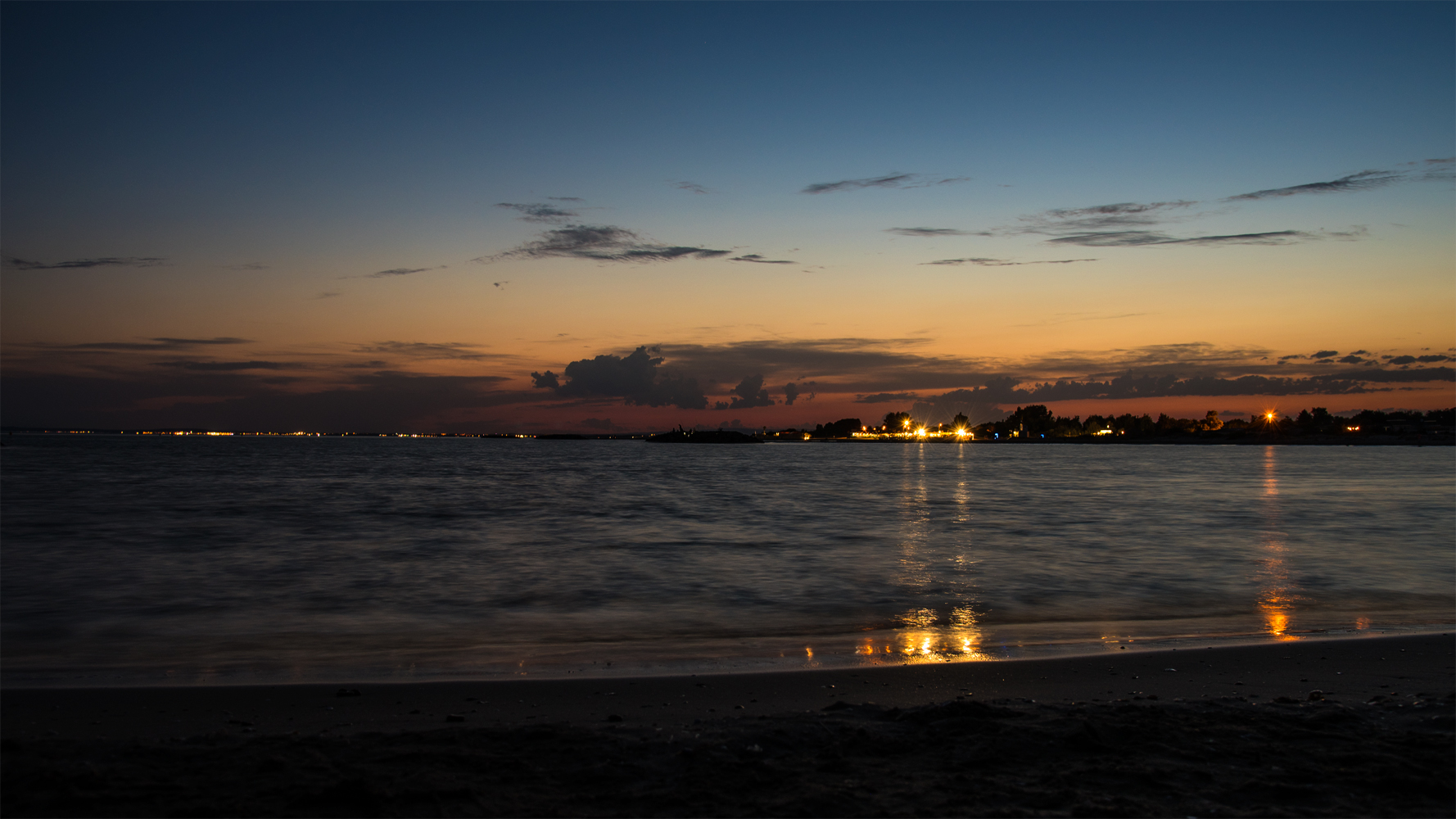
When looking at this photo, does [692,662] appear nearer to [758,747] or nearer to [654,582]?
[758,747]

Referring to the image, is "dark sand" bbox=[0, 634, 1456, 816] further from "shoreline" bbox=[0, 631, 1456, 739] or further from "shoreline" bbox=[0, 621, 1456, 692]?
"shoreline" bbox=[0, 621, 1456, 692]

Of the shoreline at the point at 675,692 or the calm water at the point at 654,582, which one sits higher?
the shoreline at the point at 675,692

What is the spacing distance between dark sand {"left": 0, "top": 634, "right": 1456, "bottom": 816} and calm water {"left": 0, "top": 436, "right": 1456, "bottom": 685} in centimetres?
128

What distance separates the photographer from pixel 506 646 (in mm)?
9234

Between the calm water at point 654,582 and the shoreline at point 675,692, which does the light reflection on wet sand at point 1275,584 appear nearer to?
the calm water at point 654,582

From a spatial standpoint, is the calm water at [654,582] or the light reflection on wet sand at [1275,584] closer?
the calm water at [654,582]

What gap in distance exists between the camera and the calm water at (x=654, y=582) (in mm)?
8875

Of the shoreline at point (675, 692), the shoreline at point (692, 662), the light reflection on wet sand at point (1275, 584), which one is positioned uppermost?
the shoreline at point (675, 692)

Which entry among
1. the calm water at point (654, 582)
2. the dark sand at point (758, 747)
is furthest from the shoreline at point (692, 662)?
the dark sand at point (758, 747)

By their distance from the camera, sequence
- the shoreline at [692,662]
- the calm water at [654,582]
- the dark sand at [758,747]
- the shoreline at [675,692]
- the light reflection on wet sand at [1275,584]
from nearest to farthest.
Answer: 1. the dark sand at [758,747]
2. the shoreline at [675,692]
3. the shoreline at [692,662]
4. the calm water at [654,582]
5. the light reflection on wet sand at [1275,584]

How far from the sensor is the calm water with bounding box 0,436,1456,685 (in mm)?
8875

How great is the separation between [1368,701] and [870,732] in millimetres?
4011

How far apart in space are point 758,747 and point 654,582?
9.30 metres

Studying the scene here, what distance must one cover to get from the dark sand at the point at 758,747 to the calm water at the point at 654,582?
4.19 feet
